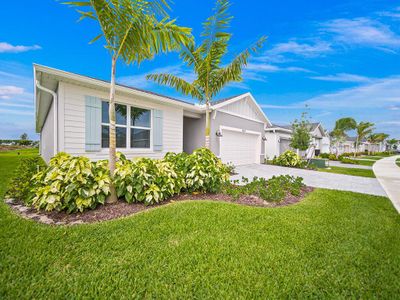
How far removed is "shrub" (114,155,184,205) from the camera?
390cm

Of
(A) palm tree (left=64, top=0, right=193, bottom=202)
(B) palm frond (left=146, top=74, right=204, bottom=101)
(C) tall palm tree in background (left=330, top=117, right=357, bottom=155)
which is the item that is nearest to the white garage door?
(B) palm frond (left=146, top=74, right=204, bottom=101)

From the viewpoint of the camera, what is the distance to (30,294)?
1.66 meters

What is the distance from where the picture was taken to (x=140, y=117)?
278 inches

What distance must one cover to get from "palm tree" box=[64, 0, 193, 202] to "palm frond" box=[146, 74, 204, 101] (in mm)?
3037

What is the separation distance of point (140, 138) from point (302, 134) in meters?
12.3

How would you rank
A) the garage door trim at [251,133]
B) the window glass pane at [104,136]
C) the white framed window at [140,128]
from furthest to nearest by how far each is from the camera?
the garage door trim at [251,133] < the white framed window at [140,128] < the window glass pane at [104,136]

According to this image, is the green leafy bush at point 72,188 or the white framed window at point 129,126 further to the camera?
the white framed window at point 129,126

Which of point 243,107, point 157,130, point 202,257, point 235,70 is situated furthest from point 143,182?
point 243,107

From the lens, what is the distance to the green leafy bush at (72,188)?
132 inches

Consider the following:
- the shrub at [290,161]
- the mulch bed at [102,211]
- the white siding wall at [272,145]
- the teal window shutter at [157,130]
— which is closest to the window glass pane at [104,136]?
the teal window shutter at [157,130]

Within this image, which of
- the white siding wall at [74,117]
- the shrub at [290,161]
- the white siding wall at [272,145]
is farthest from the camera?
the white siding wall at [272,145]

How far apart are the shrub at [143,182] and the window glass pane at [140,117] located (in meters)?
2.90

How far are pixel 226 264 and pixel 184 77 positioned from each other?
711 cm

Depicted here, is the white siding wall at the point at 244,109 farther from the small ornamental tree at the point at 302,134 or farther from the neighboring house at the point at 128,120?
the small ornamental tree at the point at 302,134
